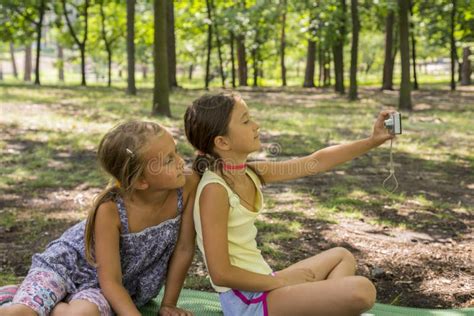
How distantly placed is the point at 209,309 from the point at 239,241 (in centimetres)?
59

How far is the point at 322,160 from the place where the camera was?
317 centimetres

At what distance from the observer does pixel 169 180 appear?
266 centimetres

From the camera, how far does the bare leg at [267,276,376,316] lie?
8.36 feet

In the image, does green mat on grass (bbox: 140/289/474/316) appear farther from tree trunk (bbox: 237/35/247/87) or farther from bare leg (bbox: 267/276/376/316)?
tree trunk (bbox: 237/35/247/87)

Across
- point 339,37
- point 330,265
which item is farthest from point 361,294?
point 339,37

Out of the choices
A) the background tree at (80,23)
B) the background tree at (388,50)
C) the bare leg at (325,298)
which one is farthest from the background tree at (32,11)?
the bare leg at (325,298)

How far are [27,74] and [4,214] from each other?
116ft

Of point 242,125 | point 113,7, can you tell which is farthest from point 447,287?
point 113,7

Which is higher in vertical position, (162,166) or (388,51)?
(388,51)

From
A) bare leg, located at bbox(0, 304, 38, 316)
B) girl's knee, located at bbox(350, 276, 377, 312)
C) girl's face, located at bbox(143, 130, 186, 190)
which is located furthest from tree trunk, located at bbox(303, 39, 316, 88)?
bare leg, located at bbox(0, 304, 38, 316)

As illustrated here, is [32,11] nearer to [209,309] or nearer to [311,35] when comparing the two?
[311,35]

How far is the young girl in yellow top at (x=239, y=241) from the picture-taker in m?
2.59

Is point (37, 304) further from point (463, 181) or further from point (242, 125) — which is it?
point (463, 181)

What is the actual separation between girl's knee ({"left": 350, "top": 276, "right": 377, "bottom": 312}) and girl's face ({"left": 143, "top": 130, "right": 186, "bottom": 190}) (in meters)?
0.87
